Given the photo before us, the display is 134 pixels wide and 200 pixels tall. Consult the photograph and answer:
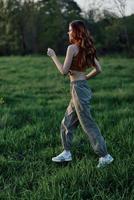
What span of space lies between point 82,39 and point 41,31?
40698 millimetres

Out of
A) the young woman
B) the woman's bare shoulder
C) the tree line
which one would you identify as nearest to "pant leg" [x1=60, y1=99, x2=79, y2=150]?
the young woman

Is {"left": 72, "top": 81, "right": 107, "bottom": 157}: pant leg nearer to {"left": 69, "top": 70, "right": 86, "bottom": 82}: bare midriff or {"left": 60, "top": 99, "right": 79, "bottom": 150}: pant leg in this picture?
{"left": 69, "top": 70, "right": 86, "bottom": 82}: bare midriff

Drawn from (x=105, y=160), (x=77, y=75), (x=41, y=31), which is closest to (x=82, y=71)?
(x=77, y=75)

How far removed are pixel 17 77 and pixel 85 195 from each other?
12.0m

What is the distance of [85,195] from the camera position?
459cm

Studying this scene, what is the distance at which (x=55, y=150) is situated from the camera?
630cm

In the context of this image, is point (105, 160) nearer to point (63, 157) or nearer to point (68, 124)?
point (63, 157)

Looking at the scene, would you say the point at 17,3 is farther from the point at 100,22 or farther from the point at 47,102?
the point at 47,102

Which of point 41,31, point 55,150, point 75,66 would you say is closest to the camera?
point 75,66

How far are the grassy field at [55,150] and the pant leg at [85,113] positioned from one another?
205mm

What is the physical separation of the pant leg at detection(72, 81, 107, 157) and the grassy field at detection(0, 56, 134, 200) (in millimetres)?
205

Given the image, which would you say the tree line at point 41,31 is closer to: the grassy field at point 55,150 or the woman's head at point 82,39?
the grassy field at point 55,150

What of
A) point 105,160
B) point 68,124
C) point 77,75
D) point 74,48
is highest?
point 74,48

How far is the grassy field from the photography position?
4.68 metres
